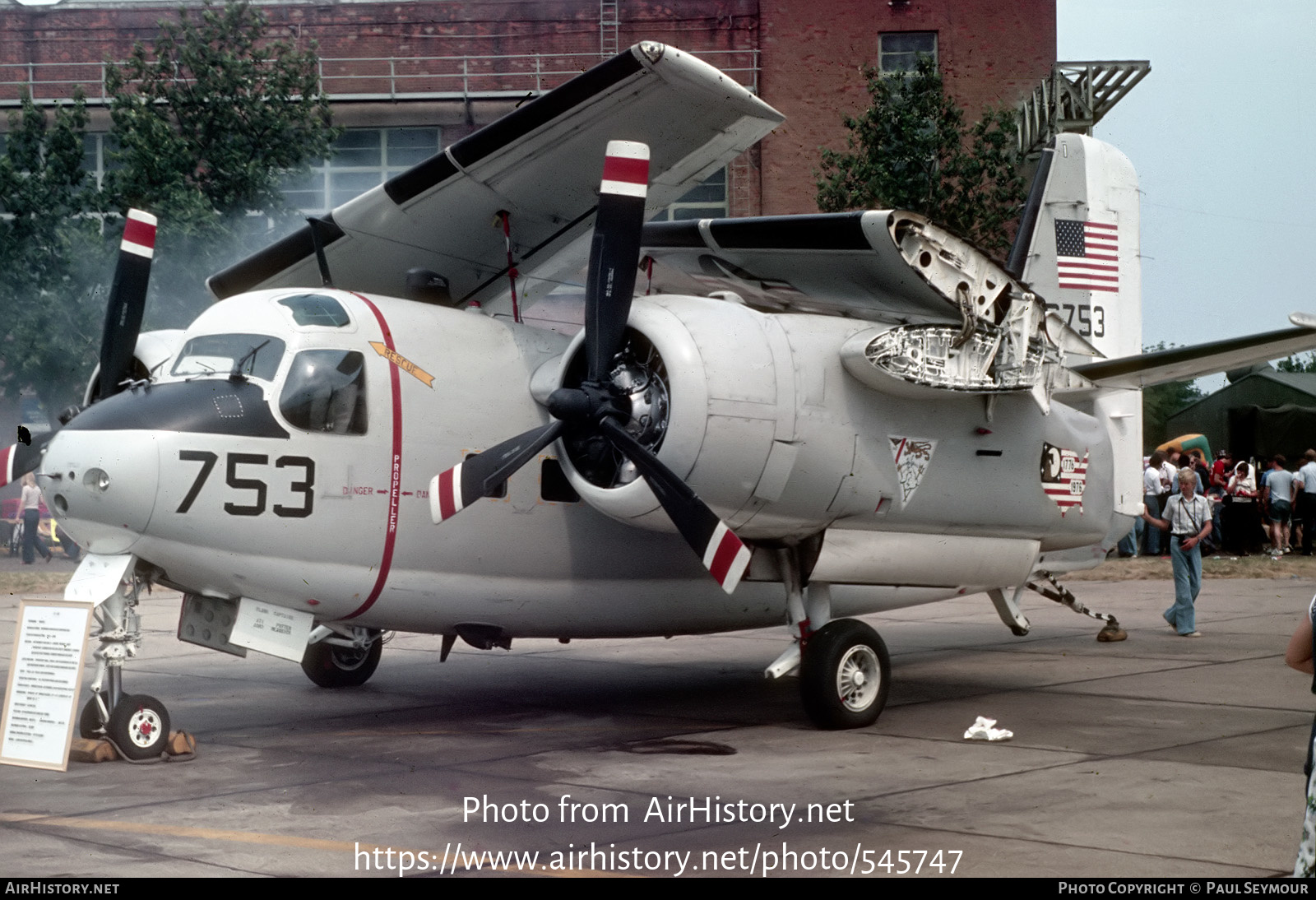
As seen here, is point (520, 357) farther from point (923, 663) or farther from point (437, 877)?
point (923, 663)

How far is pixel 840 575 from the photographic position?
34.7 feet

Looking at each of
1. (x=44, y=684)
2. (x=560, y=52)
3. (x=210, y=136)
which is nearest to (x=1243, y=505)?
(x=560, y=52)

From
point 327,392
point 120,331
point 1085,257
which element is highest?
point 1085,257

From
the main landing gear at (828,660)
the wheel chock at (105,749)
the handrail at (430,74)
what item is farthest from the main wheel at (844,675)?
the handrail at (430,74)

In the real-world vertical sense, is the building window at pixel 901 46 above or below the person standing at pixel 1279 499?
above

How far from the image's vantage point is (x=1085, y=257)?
1442 cm

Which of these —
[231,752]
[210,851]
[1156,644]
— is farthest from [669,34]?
[210,851]

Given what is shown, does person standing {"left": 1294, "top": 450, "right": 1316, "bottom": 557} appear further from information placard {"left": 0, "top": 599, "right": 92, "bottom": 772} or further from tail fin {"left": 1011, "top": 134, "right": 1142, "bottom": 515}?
information placard {"left": 0, "top": 599, "right": 92, "bottom": 772}

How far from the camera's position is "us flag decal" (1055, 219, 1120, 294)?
14.3 metres

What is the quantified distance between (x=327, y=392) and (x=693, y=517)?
106 inches

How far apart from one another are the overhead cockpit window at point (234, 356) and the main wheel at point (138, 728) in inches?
89.9

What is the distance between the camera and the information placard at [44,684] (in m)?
8.48

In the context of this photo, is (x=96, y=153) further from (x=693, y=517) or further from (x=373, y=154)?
(x=693, y=517)

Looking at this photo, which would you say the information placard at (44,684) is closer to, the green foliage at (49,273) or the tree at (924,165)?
the green foliage at (49,273)
